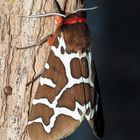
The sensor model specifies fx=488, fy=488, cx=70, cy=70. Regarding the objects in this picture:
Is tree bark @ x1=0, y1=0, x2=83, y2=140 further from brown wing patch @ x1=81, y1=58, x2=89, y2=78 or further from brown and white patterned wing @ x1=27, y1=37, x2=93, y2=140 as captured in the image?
brown wing patch @ x1=81, y1=58, x2=89, y2=78

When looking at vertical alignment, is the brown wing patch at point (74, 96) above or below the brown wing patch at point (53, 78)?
below

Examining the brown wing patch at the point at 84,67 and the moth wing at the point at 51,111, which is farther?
the brown wing patch at the point at 84,67

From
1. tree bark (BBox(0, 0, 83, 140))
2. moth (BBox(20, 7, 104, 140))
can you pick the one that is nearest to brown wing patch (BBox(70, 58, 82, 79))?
moth (BBox(20, 7, 104, 140))

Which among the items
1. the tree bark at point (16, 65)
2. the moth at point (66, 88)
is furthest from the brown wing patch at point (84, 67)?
the tree bark at point (16, 65)

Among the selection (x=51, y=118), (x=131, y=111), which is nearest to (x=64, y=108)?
(x=51, y=118)

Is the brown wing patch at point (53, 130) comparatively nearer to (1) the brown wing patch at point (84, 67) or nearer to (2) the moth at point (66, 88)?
(2) the moth at point (66, 88)

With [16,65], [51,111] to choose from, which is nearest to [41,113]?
[51,111]
